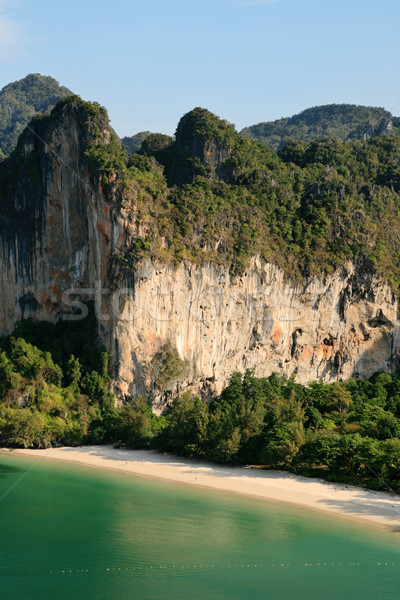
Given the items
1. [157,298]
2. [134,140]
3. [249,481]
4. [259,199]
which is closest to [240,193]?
[259,199]

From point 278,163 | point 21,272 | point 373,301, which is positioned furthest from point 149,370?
point 278,163

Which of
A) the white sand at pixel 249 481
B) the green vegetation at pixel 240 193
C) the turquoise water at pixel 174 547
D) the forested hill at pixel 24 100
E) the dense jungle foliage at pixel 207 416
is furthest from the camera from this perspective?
the forested hill at pixel 24 100

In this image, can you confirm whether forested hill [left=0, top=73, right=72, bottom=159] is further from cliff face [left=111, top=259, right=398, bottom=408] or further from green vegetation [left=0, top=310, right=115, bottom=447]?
cliff face [left=111, top=259, right=398, bottom=408]

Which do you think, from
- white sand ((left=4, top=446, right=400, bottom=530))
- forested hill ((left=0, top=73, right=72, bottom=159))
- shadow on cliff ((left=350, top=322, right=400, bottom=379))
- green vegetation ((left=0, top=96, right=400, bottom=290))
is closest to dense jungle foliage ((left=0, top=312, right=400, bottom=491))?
white sand ((left=4, top=446, right=400, bottom=530))

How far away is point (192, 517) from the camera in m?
24.4

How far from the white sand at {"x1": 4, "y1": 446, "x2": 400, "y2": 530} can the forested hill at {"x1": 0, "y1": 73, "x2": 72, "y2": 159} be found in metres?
50.2

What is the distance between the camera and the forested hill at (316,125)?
280ft

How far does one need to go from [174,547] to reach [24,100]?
252 ft

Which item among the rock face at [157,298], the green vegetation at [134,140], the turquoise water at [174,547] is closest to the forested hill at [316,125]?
the green vegetation at [134,140]

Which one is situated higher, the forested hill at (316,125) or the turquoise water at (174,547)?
the forested hill at (316,125)

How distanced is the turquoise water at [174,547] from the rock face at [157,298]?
10376 millimetres

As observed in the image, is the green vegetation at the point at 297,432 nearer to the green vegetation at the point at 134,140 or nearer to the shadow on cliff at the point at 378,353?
the shadow on cliff at the point at 378,353

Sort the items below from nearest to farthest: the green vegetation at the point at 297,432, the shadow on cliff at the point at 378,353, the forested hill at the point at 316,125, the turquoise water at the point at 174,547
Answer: the turquoise water at the point at 174,547
the green vegetation at the point at 297,432
the shadow on cliff at the point at 378,353
the forested hill at the point at 316,125

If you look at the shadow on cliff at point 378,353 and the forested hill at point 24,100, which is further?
the forested hill at point 24,100
